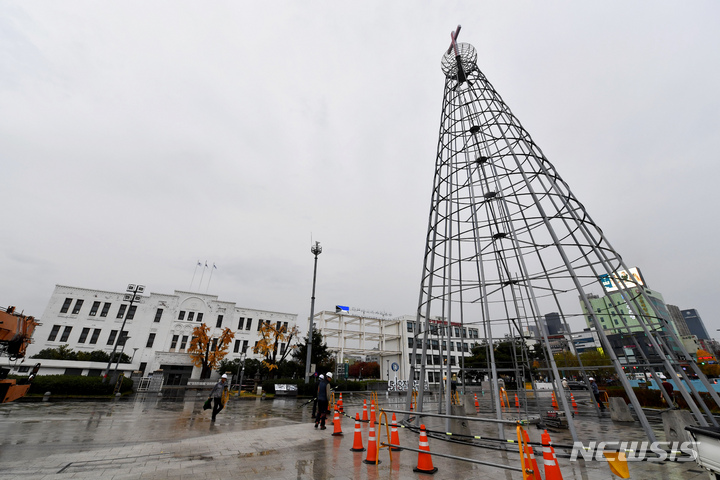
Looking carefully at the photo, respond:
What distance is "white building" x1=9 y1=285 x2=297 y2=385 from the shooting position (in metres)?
41.6

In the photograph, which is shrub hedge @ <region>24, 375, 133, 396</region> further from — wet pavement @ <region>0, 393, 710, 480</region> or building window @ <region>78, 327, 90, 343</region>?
building window @ <region>78, 327, 90, 343</region>

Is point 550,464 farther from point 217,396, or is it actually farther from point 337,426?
point 217,396

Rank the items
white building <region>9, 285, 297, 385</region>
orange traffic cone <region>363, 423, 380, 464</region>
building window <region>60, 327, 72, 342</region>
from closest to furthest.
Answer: orange traffic cone <region>363, 423, 380, 464</region>, building window <region>60, 327, 72, 342</region>, white building <region>9, 285, 297, 385</region>

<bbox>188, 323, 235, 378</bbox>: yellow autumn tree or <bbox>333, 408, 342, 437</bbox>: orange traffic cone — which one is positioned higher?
<bbox>188, 323, 235, 378</bbox>: yellow autumn tree

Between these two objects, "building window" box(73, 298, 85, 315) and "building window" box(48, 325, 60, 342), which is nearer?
"building window" box(48, 325, 60, 342)

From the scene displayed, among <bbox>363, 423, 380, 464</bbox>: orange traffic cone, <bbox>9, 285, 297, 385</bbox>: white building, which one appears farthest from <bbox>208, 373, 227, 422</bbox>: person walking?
<bbox>9, 285, 297, 385</bbox>: white building

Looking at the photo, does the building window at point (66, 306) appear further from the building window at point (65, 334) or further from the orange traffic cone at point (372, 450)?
the orange traffic cone at point (372, 450)

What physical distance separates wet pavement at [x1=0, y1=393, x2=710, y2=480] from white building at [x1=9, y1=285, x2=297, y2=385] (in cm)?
3440

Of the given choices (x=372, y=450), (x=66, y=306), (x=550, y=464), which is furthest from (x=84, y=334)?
(x=550, y=464)

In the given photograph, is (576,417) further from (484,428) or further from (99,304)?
(99,304)

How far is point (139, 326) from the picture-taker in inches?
1768

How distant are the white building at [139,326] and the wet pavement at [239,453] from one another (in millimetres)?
34401

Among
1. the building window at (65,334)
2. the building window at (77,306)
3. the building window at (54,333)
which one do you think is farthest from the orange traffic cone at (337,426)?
the building window at (77,306)

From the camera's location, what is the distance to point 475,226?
36.2ft
